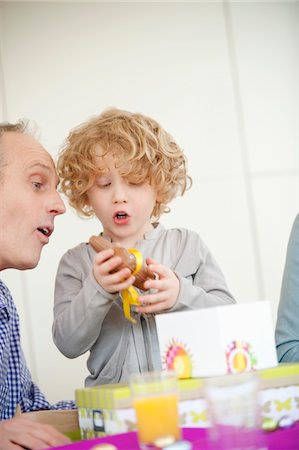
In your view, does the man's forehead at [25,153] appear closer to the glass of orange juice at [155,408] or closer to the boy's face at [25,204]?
the boy's face at [25,204]

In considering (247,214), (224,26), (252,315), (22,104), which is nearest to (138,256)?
(252,315)

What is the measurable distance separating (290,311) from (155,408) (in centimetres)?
79

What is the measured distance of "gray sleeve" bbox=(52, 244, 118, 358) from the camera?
5.43ft

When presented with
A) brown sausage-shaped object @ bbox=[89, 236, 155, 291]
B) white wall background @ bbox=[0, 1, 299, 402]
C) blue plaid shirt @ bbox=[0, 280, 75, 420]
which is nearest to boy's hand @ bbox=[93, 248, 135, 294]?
brown sausage-shaped object @ bbox=[89, 236, 155, 291]

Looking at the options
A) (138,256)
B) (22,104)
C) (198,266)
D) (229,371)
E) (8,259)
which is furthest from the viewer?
(22,104)

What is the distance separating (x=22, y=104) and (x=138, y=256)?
69.9 inches

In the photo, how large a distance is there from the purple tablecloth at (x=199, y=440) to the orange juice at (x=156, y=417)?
0.13ft

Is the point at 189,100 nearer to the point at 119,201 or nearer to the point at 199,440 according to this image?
the point at 119,201

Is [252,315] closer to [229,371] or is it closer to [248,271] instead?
[229,371]

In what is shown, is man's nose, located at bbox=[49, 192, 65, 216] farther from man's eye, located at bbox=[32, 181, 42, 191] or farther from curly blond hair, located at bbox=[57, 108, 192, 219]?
curly blond hair, located at bbox=[57, 108, 192, 219]

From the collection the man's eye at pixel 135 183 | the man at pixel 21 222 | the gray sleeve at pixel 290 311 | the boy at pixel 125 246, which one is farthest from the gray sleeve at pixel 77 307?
the gray sleeve at pixel 290 311

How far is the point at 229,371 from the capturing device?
1.20 meters

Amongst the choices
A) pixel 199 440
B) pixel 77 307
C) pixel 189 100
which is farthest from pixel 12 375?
pixel 189 100

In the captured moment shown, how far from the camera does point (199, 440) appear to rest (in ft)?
3.20
